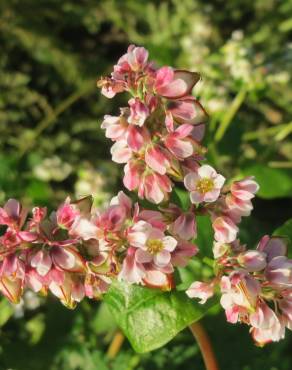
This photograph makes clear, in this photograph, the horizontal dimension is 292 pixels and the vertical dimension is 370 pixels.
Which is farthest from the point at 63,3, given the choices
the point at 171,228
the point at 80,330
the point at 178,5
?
the point at 171,228

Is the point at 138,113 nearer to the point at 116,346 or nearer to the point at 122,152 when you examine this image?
the point at 122,152

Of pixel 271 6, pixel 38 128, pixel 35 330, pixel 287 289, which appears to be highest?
pixel 287 289

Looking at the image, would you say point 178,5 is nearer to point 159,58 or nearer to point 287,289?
point 159,58

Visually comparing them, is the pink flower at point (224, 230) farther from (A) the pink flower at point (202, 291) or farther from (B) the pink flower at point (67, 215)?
(B) the pink flower at point (67, 215)

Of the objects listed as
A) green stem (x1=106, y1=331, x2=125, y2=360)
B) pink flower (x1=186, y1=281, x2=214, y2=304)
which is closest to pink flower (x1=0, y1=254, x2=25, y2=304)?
pink flower (x1=186, y1=281, x2=214, y2=304)

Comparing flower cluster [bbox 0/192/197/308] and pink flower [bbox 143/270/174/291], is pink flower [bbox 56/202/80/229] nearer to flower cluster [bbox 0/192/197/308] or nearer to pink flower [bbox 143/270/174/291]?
flower cluster [bbox 0/192/197/308]

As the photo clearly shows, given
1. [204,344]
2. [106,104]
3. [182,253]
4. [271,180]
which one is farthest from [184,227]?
[106,104]
